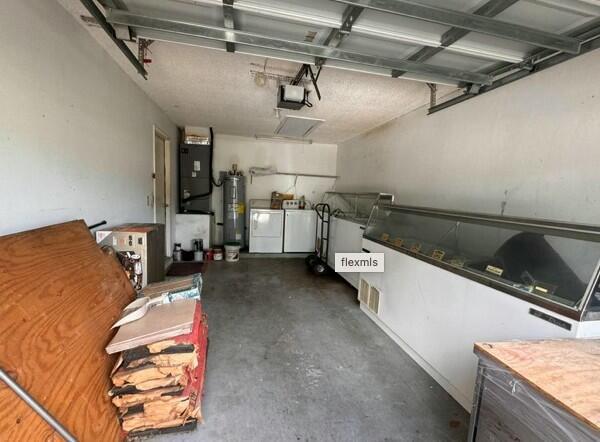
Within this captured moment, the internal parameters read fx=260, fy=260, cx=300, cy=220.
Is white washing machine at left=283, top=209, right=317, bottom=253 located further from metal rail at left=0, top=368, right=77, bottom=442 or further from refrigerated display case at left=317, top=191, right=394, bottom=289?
metal rail at left=0, top=368, right=77, bottom=442

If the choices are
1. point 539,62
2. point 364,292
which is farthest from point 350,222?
point 539,62

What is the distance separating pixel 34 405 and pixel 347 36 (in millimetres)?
2429

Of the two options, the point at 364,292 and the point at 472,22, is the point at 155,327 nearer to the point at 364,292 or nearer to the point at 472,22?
the point at 364,292

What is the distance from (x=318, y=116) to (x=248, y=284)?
268 cm

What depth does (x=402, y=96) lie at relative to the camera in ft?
9.72

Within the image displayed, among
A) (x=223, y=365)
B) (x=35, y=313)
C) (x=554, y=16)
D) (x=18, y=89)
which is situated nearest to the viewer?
(x=35, y=313)

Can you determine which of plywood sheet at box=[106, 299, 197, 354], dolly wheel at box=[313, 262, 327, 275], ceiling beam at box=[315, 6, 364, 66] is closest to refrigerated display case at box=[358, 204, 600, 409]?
ceiling beam at box=[315, 6, 364, 66]

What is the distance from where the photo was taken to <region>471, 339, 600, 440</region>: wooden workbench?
2.65 feet

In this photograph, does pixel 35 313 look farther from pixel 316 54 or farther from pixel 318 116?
pixel 318 116

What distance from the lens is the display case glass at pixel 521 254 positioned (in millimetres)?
1241

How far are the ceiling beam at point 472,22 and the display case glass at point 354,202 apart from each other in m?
2.14

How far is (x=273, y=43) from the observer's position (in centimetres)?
169

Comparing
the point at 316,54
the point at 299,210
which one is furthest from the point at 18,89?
the point at 299,210

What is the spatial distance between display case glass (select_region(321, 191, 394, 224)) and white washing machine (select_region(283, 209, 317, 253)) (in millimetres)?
583
